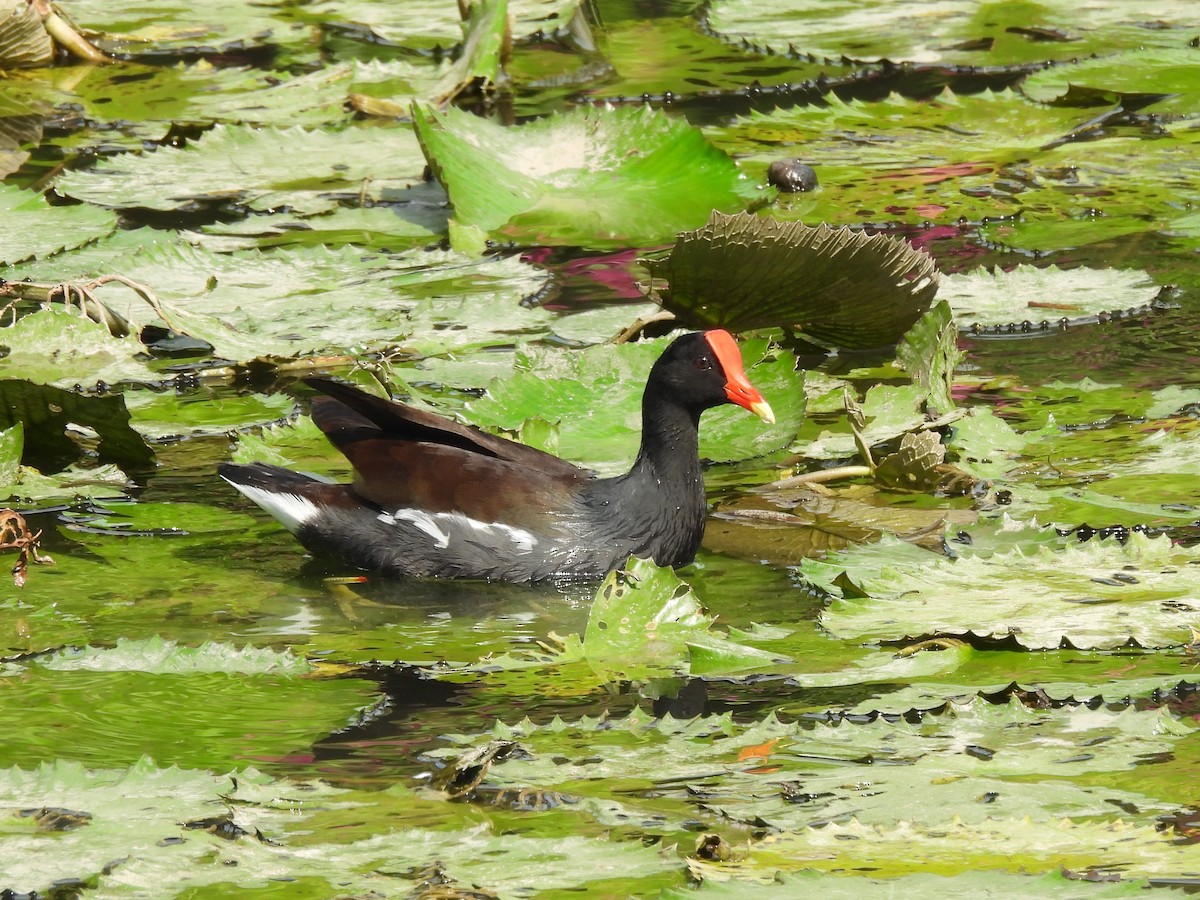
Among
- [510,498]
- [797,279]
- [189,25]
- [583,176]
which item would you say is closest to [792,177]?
[583,176]

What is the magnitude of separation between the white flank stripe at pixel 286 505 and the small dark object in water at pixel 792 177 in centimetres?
214

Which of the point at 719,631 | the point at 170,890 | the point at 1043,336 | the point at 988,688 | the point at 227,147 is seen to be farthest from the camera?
the point at 227,147

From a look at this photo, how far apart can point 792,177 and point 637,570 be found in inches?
101

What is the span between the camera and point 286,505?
10.9 ft

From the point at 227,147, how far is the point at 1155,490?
324cm

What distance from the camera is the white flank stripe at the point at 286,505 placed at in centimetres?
332

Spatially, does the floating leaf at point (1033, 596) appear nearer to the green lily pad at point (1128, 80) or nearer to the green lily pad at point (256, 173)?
the green lily pad at point (256, 173)

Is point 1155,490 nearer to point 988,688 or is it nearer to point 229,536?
point 988,688

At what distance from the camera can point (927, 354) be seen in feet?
11.4

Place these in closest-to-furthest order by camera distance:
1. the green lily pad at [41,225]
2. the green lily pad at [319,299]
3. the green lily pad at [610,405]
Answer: the green lily pad at [610,405] < the green lily pad at [319,299] < the green lily pad at [41,225]

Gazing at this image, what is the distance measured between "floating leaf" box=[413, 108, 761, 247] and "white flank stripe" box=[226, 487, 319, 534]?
1.38 metres

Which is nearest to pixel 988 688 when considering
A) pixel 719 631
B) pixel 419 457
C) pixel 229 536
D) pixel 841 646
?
pixel 841 646

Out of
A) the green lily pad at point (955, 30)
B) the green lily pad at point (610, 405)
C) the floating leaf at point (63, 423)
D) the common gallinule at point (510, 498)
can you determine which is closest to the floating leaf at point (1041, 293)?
the green lily pad at point (610, 405)

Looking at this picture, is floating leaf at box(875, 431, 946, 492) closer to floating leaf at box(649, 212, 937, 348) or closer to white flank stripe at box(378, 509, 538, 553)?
floating leaf at box(649, 212, 937, 348)
